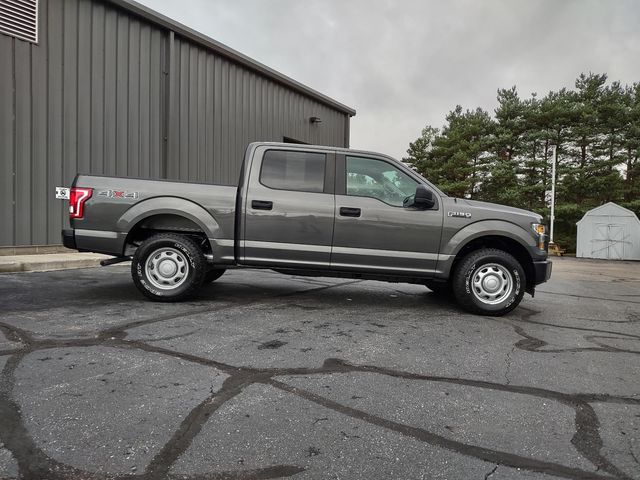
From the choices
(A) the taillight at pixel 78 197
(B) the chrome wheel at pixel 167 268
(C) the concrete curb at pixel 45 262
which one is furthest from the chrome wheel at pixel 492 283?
(C) the concrete curb at pixel 45 262

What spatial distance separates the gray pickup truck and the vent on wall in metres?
5.95

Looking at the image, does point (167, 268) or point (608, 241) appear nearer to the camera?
point (167, 268)

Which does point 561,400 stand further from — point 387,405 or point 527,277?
point 527,277

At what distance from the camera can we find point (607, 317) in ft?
18.4

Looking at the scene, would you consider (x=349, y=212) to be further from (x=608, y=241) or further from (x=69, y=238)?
(x=608, y=241)

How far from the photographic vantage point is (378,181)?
5375 mm

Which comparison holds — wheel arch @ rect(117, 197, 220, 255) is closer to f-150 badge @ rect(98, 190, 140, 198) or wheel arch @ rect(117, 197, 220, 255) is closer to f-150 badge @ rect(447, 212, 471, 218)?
f-150 badge @ rect(98, 190, 140, 198)

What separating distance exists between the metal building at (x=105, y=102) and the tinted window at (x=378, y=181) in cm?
749

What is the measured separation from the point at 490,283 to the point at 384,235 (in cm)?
139

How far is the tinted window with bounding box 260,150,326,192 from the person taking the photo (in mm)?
5402

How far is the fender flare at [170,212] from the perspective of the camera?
5.28 m

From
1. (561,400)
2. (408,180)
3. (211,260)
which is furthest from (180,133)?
(561,400)

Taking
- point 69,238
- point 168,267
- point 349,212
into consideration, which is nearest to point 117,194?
point 69,238

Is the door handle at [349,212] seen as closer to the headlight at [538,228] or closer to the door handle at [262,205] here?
the door handle at [262,205]
